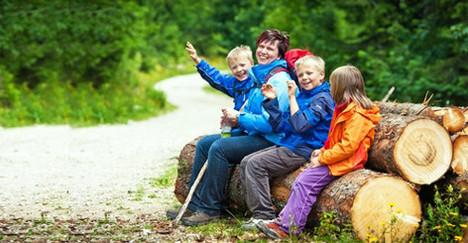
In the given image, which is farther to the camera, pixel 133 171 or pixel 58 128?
pixel 58 128

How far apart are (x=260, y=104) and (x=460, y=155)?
1.81m

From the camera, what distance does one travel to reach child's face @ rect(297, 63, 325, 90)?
645cm

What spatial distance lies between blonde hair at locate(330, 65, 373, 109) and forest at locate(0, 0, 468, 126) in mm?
7051

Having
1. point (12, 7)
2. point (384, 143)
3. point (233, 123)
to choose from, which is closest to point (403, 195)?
point (384, 143)

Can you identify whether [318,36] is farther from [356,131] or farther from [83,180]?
[356,131]

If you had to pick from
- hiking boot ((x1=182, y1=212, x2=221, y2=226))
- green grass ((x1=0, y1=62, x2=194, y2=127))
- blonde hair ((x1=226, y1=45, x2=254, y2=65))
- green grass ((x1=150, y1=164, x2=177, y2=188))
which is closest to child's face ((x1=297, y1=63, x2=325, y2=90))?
blonde hair ((x1=226, y1=45, x2=254, y2=65))

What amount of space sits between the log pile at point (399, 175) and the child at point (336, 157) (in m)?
0.10

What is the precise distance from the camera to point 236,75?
7230 mm

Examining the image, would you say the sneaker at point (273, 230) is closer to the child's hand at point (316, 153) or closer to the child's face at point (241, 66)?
the child's hand at point (316, 153)

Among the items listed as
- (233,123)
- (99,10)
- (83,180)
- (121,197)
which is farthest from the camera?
(99,10)

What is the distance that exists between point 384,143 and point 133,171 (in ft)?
18.8

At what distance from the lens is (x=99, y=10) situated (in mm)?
20594

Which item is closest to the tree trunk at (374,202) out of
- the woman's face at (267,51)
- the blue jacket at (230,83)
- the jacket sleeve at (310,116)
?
the jacket sleeve at (310,116)

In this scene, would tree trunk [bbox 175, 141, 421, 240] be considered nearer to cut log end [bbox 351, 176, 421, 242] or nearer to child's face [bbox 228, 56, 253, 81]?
cut log end [bbox 351, 176, 421, 242]
